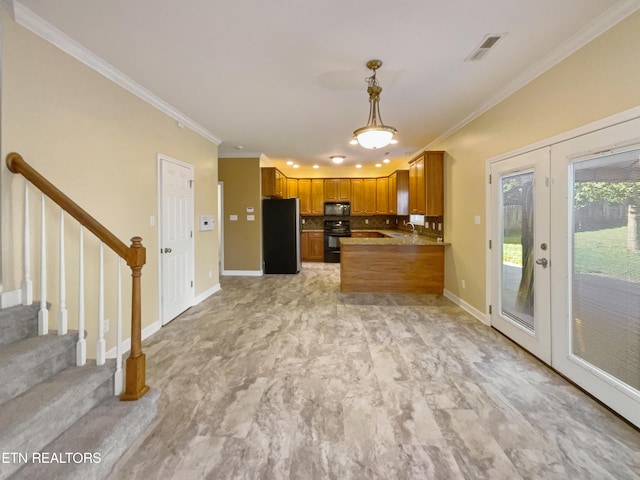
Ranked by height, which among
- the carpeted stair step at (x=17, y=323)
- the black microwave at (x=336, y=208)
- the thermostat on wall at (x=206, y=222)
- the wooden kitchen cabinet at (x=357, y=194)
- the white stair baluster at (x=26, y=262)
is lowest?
the carpeted stair step at (x=17, y=323)

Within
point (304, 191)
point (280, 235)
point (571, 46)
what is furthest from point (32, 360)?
point (304, 191)

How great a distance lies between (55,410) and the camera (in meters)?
1.48

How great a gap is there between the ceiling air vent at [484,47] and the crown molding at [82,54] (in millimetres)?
3026

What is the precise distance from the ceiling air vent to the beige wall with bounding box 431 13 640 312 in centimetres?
59

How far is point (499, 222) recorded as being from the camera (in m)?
3.26

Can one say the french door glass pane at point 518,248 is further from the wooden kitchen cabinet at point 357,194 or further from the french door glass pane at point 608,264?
the wooden kitchen cabinet at point 357,194

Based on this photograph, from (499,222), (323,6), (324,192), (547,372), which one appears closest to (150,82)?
(323,6)

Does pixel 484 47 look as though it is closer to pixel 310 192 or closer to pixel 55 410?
pixel 55 410

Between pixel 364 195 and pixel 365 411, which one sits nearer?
pixel 365 411

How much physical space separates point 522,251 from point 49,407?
11.9ft

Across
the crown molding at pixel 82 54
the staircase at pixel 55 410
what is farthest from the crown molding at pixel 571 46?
the staircase at pixel 55 410

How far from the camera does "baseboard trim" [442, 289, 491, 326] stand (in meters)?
3.59

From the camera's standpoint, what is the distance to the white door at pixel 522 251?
2.58m

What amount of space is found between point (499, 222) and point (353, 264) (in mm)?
2338
